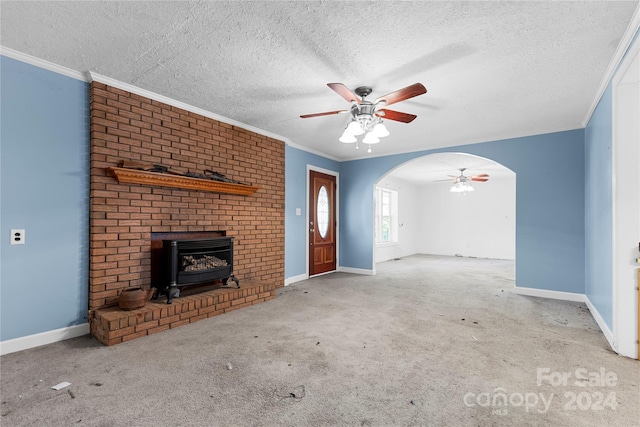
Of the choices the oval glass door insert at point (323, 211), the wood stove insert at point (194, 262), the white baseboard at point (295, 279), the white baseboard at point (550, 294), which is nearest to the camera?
the wood stove insert at point (194, 262)

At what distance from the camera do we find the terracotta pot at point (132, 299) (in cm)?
291

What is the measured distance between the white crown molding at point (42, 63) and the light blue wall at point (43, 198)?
40 millimetres

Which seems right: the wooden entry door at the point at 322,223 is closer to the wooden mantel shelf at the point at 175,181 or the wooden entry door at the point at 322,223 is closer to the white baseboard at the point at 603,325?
the wooden mantel shelf at the point at 175,181

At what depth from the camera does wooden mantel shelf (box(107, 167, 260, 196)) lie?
302 centimetres

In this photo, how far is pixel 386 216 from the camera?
30.5ft

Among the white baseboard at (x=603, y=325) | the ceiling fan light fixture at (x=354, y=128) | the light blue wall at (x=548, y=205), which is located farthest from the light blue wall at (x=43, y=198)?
the light blue wall at (x=548, y=205)

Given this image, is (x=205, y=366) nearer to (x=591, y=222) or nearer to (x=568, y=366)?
(x=568, y=366)

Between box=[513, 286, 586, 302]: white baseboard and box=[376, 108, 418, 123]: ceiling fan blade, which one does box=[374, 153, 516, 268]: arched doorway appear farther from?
box=[376, 108, 418, 123]: ceiling fan blade

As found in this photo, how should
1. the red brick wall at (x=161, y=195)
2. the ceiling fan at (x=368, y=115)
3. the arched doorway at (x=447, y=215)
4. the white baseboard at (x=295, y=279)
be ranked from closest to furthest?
the ceiling fan at (x=368, y=115), the red brick wall at (x=161, y=195), the white baseboard at (x=295, y=279), the arched doorway at (x=447, y=215)

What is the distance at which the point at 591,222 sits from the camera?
151 inches

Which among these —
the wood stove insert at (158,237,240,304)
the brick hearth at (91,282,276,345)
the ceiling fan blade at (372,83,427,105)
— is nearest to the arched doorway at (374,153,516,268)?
the brick hearth at (91,282,276,345)

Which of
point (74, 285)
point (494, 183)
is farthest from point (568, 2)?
point (494, 183)

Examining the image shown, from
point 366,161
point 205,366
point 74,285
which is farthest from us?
point 366,161

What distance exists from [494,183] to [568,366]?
8314 millimetres
